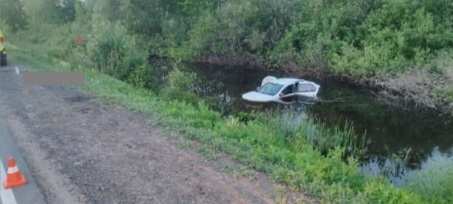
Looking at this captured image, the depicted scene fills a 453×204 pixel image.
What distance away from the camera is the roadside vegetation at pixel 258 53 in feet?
24.7

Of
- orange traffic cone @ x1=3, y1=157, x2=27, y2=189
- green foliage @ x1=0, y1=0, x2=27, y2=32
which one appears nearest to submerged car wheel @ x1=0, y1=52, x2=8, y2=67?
orange traffic cone @ x1=3, y1=157, x2=27, y2=189

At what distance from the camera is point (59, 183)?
223 inches

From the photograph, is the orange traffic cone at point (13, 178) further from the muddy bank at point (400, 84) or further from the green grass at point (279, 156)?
the muddy bank at point (400, 84)

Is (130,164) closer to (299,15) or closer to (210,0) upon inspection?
(299,15)

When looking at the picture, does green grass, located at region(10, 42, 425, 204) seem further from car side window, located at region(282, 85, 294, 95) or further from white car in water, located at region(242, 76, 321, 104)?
car side window, located at region(282, 85, 294, 95)

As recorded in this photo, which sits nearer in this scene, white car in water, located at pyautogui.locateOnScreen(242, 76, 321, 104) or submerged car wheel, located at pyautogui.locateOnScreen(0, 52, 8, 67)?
submerged car wheel, located at pyautogui.locateOnScreen(0, 52, 8, 67)

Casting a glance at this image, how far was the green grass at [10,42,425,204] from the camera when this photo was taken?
6.24m

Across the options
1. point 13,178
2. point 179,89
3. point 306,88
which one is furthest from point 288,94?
point 13,178

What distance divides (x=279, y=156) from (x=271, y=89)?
10.6 m

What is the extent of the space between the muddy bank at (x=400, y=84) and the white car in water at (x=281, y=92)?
173 inches

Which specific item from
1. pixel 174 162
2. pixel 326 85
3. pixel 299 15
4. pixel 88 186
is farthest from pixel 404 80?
pixel 88 186

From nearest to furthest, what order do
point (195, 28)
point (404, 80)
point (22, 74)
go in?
point (22, 74) → point (404, 80) → point (195, 28)

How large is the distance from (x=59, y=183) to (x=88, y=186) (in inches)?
16.5

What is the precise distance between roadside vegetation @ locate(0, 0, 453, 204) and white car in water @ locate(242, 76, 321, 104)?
10.1ft
